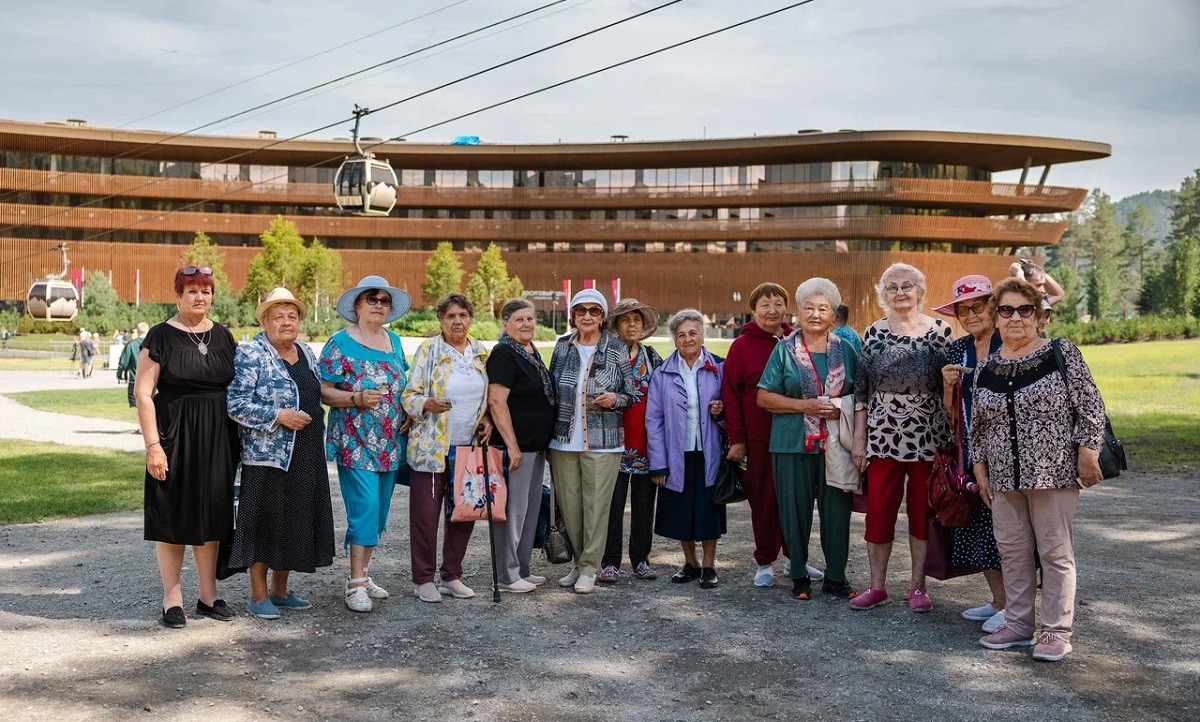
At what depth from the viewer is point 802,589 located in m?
7.08

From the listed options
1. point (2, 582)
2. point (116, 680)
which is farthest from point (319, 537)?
point (2, 582)

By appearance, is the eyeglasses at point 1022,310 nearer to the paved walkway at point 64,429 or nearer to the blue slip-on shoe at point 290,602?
the blue slip-on shoe at point 290,602

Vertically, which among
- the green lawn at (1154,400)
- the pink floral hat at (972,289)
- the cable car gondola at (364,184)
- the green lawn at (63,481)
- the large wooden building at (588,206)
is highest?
the large wooden building at (588,206)

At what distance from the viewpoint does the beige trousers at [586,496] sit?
7441 millimetres

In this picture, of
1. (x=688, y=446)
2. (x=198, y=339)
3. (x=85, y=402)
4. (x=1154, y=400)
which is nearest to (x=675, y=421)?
(x=688, y=446)

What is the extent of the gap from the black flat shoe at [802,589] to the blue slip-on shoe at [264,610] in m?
3.18

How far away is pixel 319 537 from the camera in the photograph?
6605 mm

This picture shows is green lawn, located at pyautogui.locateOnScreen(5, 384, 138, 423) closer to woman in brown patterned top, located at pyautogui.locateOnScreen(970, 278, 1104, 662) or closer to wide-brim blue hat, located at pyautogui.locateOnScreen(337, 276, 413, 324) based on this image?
wide-brim blue hat, located at pyautogui.locateOnScreen(337, 276, 413, 324)

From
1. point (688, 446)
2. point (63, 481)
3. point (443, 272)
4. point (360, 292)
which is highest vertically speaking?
point (443, 272)

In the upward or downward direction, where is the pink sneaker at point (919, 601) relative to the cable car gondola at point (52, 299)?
downward

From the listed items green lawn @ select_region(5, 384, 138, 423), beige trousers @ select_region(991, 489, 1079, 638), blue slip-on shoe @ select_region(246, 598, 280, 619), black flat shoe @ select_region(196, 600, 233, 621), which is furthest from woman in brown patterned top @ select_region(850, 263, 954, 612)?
green lawn @ select_region(5, 384, 138, 423)

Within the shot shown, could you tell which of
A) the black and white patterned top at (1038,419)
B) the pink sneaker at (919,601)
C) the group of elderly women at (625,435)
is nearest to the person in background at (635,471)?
the group of elderly women at (625,435)

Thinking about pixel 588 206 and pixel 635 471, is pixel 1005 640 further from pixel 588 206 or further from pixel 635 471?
pixel 588 206

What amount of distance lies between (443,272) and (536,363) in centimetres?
5769
